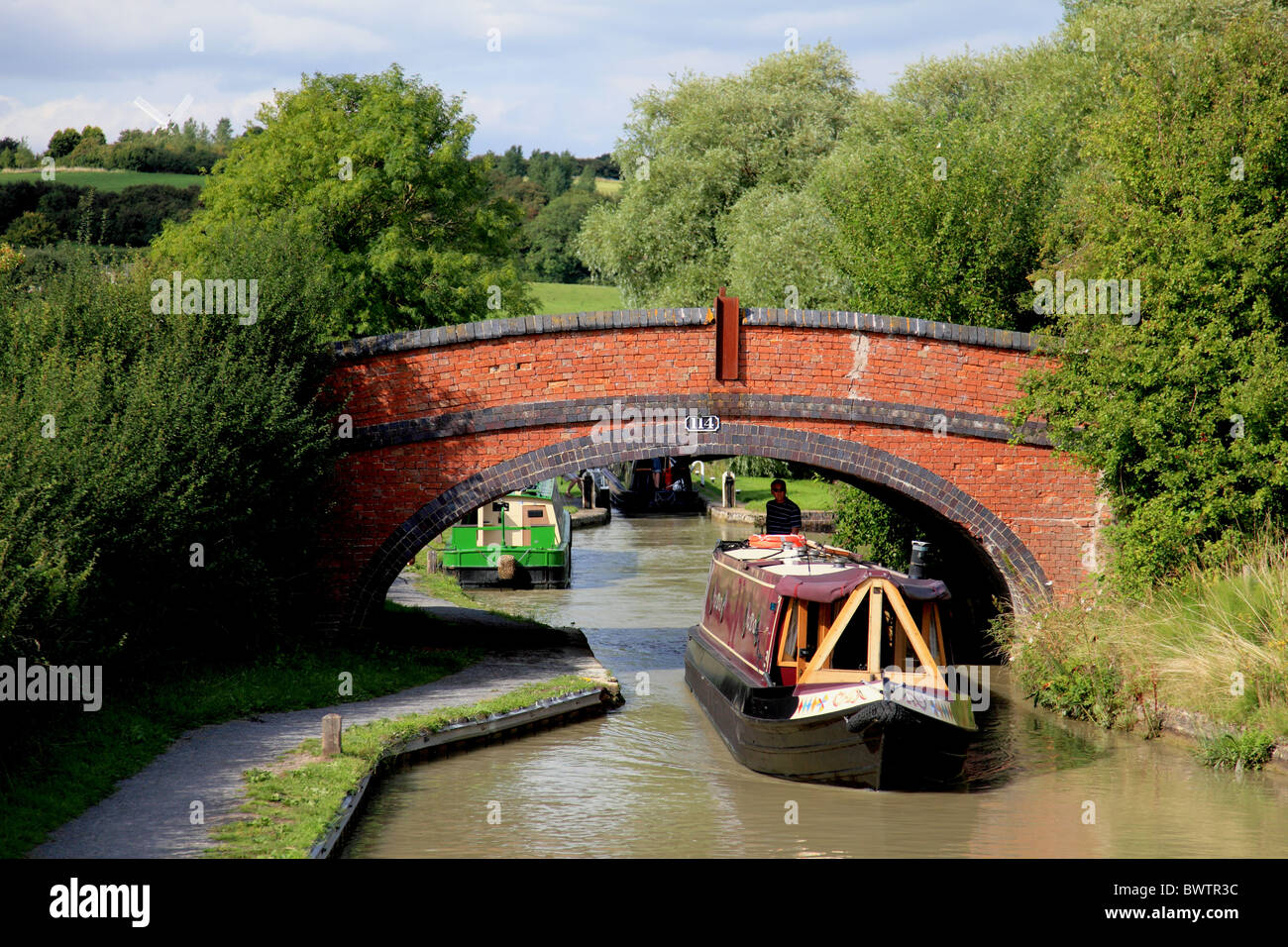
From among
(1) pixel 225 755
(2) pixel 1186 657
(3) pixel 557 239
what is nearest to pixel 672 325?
(2) pixel 1186 657

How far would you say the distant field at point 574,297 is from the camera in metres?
62.8

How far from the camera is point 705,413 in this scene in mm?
14984

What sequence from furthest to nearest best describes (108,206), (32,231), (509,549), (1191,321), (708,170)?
(108,206) < (32,231) < (708,170) < (509,549) < (1191,321)

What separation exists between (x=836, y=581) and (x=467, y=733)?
373cm

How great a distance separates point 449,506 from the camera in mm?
14852

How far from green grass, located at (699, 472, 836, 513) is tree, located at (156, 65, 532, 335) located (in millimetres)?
9331

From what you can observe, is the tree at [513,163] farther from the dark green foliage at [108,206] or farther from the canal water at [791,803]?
the canal water at [791,803]

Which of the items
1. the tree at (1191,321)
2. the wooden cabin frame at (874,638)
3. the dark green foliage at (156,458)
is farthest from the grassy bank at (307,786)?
the tree at (1191,321)

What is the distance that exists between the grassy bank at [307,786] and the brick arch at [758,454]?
2.67m

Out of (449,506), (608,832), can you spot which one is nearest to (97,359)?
(449,506)

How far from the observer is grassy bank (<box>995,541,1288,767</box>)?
11.5 metres

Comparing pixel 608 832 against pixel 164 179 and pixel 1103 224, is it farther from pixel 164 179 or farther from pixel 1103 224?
pixel 164 179

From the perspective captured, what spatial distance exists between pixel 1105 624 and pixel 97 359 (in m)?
10.5

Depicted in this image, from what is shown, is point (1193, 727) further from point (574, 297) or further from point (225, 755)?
point (574, 297)
